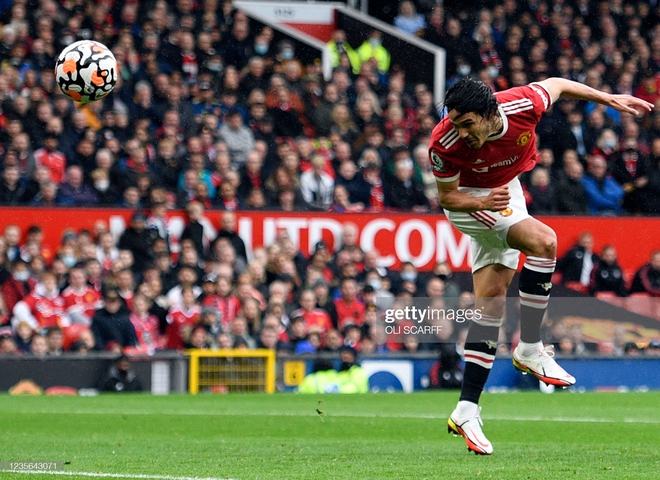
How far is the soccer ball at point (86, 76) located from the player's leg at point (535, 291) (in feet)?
13.1

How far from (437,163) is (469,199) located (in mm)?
270

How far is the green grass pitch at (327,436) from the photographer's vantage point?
20.4 feet

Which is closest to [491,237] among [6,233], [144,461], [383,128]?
[144,461]

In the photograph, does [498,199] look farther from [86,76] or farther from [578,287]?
[578,287]

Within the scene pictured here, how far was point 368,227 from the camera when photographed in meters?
15.6

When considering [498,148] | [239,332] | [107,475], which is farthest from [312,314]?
[107,475]

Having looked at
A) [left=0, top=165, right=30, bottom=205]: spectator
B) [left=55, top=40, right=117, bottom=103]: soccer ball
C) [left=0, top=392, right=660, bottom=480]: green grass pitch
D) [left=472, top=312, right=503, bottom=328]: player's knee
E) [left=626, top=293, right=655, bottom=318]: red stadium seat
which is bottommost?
[left=0, top=392, right=660, bottom=480]: green grass pitch

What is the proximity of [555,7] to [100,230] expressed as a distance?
9.90 m

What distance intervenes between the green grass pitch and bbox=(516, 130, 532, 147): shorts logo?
1747 mm

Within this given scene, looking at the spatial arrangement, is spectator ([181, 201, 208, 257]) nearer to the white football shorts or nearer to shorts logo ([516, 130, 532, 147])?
the white football shorts

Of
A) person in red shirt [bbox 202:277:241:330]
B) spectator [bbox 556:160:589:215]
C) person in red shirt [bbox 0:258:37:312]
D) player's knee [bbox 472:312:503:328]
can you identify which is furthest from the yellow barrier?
player's knee [bbox 472:312:503:328]

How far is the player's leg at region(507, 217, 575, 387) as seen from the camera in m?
7.16

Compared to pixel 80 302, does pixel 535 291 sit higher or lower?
higher

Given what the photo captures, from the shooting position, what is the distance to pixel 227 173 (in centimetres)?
1519
